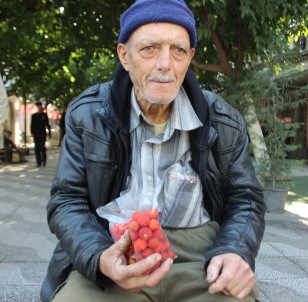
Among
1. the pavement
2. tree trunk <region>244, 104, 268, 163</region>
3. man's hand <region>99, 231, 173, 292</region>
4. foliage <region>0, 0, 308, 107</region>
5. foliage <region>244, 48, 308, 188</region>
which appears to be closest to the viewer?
man's hand <region>99, 231, 173, 292</region>

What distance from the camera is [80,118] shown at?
1728mm

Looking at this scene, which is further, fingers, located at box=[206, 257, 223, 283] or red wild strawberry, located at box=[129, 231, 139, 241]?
fingers, located at box=[206, 257, 223, 283]

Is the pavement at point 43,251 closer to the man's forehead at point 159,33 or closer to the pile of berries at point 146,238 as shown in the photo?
the pile of berries at point 146,238

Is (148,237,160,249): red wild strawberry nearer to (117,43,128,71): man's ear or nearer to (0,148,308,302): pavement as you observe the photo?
(117,43,128,71): man's ear

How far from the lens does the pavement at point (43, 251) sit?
3.45m

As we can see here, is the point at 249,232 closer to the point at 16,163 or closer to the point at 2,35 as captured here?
the point at 2,35

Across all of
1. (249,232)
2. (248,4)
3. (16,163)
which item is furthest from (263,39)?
(16,163)

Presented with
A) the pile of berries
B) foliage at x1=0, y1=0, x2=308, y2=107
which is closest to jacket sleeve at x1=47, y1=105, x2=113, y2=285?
the pile of berries

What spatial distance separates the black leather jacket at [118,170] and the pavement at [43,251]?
1.93 m

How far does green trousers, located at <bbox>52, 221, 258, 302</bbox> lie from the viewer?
1.44 metres

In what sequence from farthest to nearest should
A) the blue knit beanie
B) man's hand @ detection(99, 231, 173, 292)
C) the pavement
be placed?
the pavement, the blue knit beanie, man's hand @ detection(99, 231, 173, 292)

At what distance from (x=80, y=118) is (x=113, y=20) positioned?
8154 mm

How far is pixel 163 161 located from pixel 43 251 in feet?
10.0

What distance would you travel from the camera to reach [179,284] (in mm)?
1573
